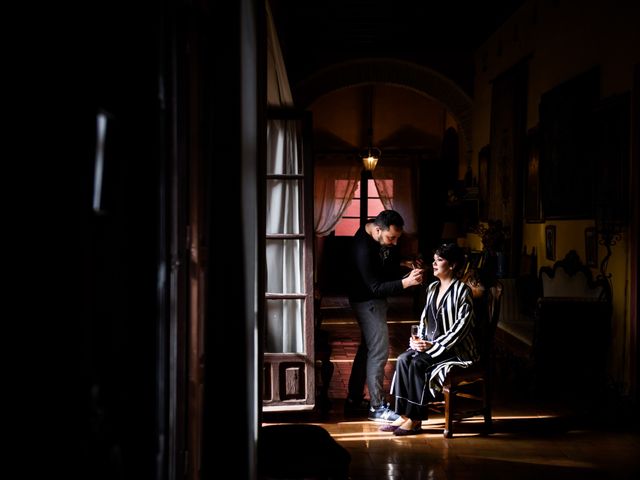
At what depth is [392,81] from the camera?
10867 millimetres

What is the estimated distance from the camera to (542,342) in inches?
220

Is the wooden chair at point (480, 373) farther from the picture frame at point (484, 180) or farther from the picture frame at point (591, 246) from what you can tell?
the picture frame at point (484, 180)

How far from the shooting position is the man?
488 centimetres

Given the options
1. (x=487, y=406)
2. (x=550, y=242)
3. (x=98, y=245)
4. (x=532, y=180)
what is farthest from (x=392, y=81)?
(x=98, y=245)

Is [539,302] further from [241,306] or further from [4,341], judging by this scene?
[4,341]

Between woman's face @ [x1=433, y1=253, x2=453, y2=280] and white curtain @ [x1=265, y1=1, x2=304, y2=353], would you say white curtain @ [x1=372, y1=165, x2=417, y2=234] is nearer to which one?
white curtain @ [x1=265, y1=1, x2=304, y2=353]

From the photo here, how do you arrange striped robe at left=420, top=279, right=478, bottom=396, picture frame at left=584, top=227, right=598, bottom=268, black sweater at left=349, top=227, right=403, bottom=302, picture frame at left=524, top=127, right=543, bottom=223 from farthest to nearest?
picture frame at left=524, top=127, right=543, bottom=223 → picture frame at left=584, top=227, right=598, bottom=268 → black sweater at left=349, top=227, right=403, bottom=302 → striped robe at left=420, top=279, right=478, bottom=396

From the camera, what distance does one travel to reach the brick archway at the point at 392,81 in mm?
10727

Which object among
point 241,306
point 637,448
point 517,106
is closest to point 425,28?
point 517,106

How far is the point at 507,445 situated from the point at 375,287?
53.2 inches

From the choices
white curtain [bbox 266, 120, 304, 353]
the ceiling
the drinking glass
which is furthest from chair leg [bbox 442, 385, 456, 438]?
the ceiling

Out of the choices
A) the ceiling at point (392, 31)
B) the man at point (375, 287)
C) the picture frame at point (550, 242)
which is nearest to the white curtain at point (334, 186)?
the ceiling at point (392, 31)

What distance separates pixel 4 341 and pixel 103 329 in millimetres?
312

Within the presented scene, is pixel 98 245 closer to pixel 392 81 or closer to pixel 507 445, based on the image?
pixel 507 445
